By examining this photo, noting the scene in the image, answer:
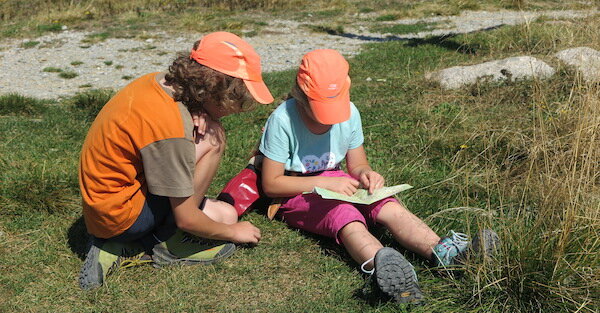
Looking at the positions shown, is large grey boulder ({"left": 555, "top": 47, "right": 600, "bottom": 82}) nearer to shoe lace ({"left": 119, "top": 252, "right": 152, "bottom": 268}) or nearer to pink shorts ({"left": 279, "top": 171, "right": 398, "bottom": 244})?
pink shorts ({"left": 279, "top": 171, "right": 398, "bottom": 244})

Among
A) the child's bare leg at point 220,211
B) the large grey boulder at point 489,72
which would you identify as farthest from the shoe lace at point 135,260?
the large grey boulder at point 489,72

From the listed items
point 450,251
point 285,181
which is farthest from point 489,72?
point 450,251

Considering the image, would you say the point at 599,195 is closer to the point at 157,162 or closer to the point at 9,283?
the point at 157,162

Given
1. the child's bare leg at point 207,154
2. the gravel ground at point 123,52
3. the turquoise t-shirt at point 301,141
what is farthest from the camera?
the gravel ground at point 123,52

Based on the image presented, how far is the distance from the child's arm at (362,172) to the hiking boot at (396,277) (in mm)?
610

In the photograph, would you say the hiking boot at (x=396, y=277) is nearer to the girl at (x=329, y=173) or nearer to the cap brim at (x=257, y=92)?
the girl at (x=329, y=173)

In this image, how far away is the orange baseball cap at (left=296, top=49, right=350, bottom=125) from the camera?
9.50 feet

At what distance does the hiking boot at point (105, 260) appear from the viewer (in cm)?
281

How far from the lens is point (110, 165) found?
2643mm

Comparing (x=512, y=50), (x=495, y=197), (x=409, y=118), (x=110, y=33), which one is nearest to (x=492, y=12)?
(x=512, y=50)

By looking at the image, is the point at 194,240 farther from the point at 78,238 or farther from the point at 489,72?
the point at 489,72

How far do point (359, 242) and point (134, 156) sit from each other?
1.08 m

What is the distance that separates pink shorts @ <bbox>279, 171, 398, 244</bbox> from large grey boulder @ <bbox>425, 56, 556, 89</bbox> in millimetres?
2852

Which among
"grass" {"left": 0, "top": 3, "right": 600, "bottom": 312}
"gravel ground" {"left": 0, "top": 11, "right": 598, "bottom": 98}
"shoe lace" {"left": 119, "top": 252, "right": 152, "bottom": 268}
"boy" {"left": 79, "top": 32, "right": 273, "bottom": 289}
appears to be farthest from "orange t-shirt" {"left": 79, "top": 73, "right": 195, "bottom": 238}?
"gravel ground" {"left": 0, "top": 11, "right": 598, "bottom": 98}
